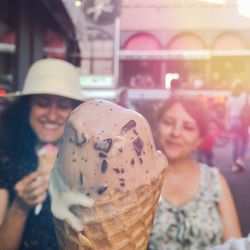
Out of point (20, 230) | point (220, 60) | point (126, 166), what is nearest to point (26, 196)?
point (20, 230)

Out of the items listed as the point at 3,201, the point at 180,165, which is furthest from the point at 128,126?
the point at 180,165

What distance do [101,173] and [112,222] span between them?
0.06 m

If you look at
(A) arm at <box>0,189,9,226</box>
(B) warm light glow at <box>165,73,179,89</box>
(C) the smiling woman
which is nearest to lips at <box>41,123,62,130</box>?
(A) arm at <box>0,189,9,226</box>

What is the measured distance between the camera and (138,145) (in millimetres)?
472

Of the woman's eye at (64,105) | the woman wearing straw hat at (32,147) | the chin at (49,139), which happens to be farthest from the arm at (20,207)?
the woman's eye at (64,105)

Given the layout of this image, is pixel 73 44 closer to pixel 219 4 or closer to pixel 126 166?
pixel 219 4

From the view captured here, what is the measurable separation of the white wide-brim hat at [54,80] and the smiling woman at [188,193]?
0.32m

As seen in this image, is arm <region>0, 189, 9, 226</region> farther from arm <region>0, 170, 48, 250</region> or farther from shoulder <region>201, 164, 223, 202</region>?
shoulder <region>201, 164, 223, 202</region>

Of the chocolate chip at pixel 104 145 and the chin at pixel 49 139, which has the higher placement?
the chocolate chip at pixel 104 145

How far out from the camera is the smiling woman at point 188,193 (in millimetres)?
1236

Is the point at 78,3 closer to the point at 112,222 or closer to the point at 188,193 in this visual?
the point at 188,193

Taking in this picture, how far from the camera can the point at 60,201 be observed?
1.55 feet

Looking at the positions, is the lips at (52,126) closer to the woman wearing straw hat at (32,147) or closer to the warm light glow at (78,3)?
the woman wearing straw hat at (32,147)

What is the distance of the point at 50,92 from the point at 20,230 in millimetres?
439
